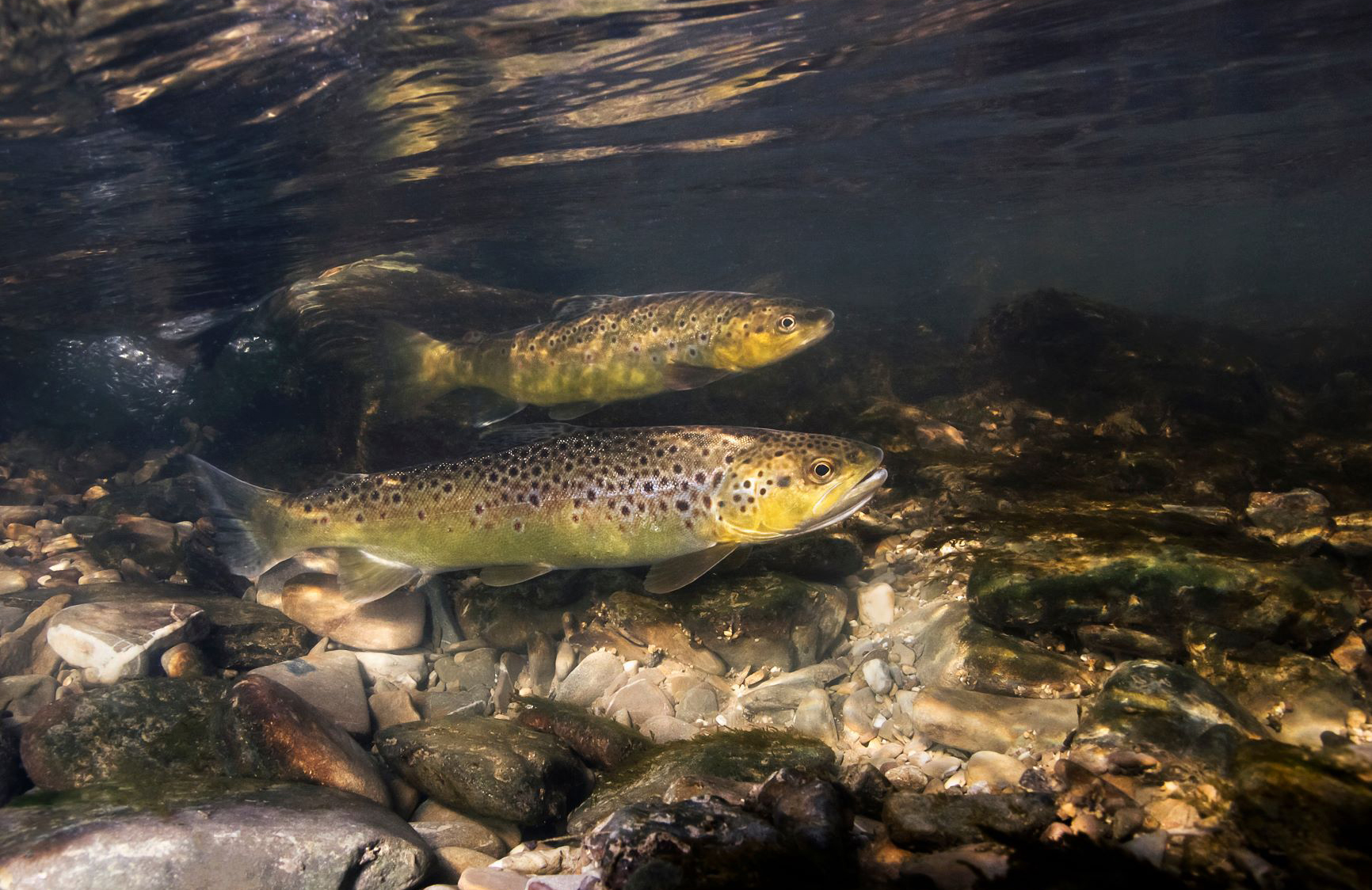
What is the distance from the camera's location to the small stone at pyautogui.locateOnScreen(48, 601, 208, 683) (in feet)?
19.0

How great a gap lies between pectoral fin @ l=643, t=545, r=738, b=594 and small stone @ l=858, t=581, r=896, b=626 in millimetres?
1573

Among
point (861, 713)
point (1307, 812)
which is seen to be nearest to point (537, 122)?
point (861, 713)

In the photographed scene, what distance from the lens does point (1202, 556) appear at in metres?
4.11

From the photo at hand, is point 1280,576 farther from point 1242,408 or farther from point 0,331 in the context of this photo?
point 0,331

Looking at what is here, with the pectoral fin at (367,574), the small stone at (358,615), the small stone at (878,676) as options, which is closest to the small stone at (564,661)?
the pectoral fin at (367,574)

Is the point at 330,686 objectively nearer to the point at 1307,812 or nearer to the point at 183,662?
the point at 183,662

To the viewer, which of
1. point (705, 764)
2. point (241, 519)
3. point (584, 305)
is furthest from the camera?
point (584, 305)

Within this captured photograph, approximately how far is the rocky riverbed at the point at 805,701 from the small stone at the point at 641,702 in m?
0.03

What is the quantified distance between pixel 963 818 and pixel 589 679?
3.69 m

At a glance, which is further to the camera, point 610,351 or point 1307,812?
point 610,351

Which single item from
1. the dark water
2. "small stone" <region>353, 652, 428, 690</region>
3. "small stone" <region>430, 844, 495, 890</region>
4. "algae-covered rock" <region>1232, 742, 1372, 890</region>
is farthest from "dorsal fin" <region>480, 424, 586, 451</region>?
the dark water

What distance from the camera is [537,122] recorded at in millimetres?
14109

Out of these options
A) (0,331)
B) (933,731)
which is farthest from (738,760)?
(0,331)

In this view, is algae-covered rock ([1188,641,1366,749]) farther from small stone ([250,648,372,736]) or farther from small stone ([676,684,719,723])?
small stone ([250,648,372,736])
